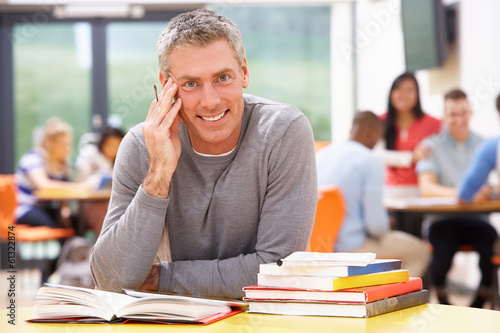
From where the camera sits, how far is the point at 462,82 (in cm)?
568

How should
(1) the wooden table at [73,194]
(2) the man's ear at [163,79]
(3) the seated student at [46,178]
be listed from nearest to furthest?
(2) the man's ear at [163,79]
(1) the wooden table at [73,194]
(3) the seated student at [46,178]

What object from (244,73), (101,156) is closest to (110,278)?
(244,73)

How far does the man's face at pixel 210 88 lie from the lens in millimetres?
1561

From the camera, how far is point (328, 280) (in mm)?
1146

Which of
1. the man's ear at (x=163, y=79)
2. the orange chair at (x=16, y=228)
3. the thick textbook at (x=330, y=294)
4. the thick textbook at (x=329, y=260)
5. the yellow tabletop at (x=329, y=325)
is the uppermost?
the man's ear at (x=163, y=79)

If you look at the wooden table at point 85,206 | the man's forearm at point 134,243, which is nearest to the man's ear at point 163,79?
the man's forearm at point 134,243

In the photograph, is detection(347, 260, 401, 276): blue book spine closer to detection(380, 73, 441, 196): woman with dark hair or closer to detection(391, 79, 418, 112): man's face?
detection(380, 73, 441, 196): woman with dark hair

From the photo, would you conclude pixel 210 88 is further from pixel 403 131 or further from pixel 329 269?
pixel 403 131

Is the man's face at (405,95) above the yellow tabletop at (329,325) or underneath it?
above

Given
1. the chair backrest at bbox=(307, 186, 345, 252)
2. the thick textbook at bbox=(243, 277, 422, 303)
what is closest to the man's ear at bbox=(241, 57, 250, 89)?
the thick textbook at bbox=(243, 277, 422, 303)

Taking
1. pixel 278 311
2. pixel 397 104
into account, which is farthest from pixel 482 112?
pixel 278 311

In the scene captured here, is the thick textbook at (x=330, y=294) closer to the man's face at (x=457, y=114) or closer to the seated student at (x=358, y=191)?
the seated student at (x=358, y=191)

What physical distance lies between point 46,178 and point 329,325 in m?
4.96

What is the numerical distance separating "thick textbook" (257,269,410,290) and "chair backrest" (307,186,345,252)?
5.29 feet
